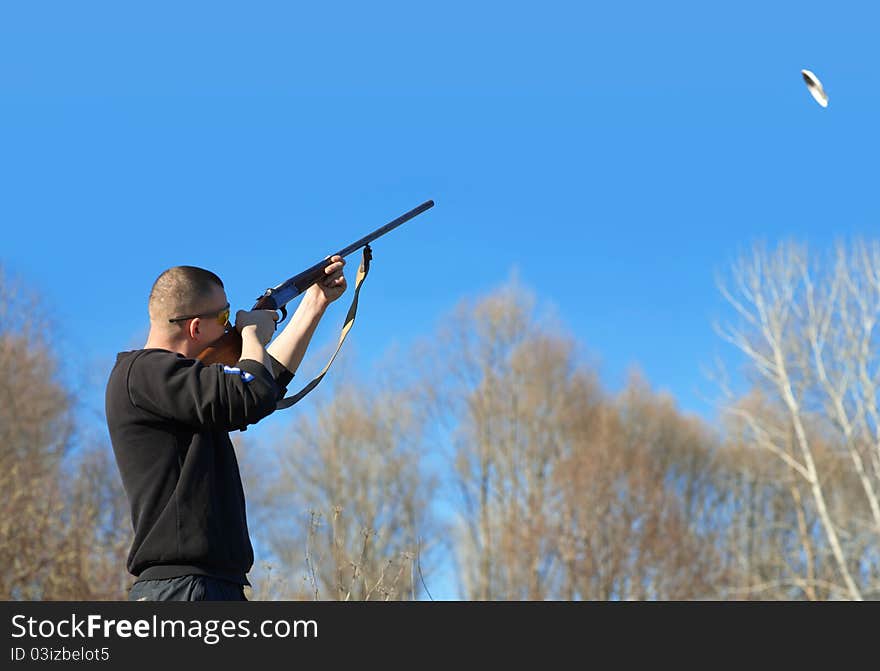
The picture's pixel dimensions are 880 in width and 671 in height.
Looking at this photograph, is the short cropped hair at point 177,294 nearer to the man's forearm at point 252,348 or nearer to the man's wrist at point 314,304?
the man's forearm at point 252,348

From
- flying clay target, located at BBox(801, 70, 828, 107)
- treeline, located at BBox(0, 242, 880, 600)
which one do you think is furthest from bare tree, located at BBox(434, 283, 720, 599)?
flying clay target, located at BBox(801, 70, 828, 107)

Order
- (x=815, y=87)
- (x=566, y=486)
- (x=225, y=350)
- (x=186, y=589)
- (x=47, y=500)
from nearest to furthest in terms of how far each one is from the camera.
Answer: (x=186, y=589) < (x=225, y=350) < (x=815, y=87) < (x=47, y=500) < (x=566, y=486)

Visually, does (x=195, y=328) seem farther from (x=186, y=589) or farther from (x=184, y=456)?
(x=186, y=589)

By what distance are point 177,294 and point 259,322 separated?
27 centimetres

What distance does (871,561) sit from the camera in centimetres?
2530

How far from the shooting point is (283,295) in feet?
11.9

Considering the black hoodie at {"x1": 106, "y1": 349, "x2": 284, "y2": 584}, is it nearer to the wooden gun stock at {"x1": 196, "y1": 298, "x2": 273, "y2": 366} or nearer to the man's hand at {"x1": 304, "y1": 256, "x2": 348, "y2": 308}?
the wooden gun stock at {"x1": 196, "y1": 298, "x2": 273, "y2": 366}

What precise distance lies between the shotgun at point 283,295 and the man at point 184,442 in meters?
0.12

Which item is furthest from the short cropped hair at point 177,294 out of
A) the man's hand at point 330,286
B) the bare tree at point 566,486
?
the bare tree at point 566,486

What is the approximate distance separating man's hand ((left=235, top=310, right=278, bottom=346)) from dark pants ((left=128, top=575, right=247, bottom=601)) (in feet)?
2.40

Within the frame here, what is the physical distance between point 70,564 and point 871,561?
19.1 m

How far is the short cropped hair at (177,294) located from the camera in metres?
3.18

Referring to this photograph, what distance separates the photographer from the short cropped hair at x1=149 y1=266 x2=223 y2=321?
10.4 ft

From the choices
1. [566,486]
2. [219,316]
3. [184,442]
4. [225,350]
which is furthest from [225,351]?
[566,486]
